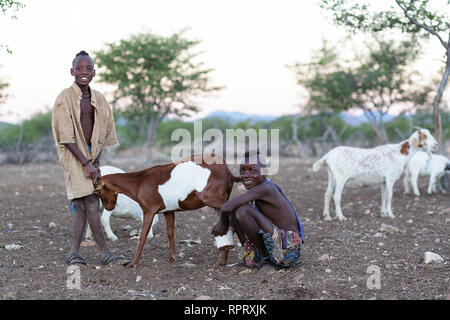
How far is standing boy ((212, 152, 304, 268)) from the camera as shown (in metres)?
4.64

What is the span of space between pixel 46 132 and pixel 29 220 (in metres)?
19.4

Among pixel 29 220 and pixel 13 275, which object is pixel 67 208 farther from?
pixel 13 275

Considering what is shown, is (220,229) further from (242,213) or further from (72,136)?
(72,136)

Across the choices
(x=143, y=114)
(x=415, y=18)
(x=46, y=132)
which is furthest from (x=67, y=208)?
(x=46, y=132)

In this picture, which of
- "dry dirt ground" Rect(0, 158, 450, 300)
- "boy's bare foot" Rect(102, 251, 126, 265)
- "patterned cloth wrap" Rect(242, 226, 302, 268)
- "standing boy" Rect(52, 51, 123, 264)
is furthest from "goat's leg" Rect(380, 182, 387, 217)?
"standing boy" Rect(52, 51, 123, 264)

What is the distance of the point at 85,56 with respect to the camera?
5066mm

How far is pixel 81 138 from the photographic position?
5.12 metres

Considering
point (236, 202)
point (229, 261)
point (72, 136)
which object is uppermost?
point (72, 136)

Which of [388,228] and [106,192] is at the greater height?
[106,192]

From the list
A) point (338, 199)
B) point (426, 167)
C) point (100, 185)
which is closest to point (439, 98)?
point (426, 167)

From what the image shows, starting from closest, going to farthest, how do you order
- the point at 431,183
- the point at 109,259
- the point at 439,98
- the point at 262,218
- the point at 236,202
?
1. the point at 236,202
2. the point at 262,218
3. the point at 109,259
4. the point at 439,98
5. the point at 431,183

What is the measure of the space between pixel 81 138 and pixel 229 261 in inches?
79.6

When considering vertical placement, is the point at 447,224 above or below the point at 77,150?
below
